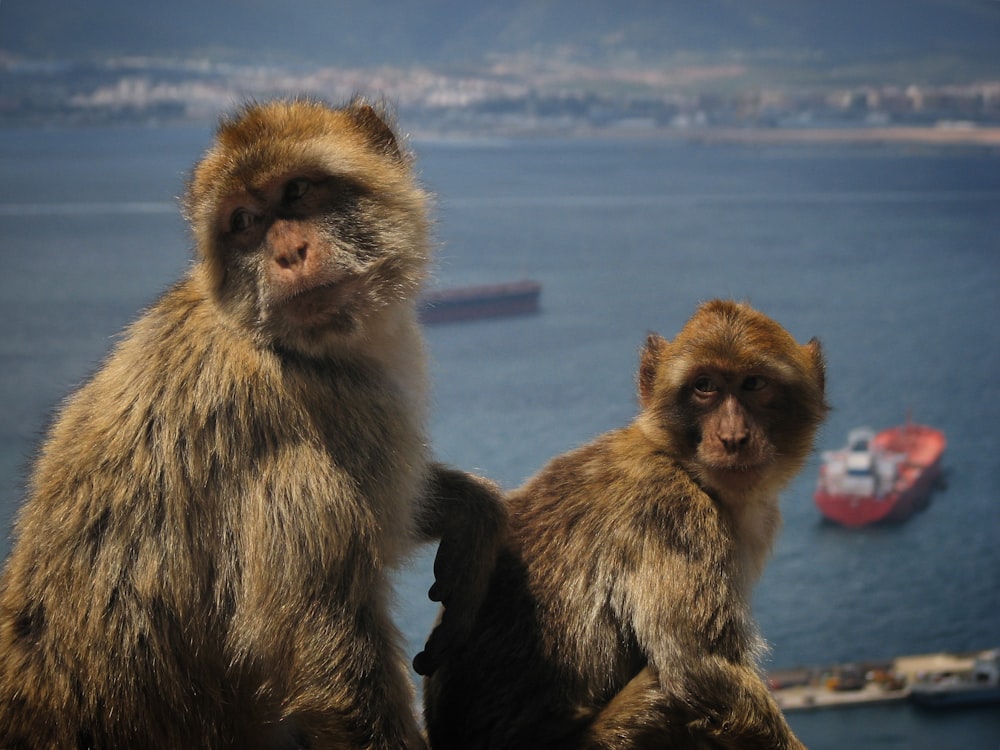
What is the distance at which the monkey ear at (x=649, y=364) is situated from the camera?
3.40 m

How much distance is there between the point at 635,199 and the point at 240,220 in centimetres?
7054

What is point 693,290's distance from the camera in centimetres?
5947

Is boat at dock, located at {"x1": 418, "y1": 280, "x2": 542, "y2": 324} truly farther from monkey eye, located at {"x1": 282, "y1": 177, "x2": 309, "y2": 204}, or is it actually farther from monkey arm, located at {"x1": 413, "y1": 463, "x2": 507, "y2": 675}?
monkey eye, located at {"x1": 282, "y1": 177, "x2": 309, "y2": 204}

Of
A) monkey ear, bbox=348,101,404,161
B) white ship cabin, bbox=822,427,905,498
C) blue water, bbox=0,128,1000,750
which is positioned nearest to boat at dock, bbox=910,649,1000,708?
blue water, bbox=0,128,1000,750

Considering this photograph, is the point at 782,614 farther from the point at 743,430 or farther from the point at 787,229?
the point at 743,430

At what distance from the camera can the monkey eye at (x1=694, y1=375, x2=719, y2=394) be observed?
323cm

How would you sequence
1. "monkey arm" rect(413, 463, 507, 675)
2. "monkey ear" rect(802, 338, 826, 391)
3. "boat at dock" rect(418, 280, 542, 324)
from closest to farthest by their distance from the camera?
"monkey arm" rect(413, 463, 507, 675) < "monkey ear" rect(802, 338, 826, 391) < "boat at dock" rect(418, 280, 542, 324)

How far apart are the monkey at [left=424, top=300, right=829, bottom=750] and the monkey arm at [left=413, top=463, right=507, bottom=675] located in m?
0.08

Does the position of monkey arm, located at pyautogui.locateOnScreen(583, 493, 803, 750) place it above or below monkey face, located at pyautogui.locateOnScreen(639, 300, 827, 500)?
below

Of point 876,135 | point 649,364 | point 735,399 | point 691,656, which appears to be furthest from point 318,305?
point 876,135

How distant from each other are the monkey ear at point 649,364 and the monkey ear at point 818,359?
1.38ft

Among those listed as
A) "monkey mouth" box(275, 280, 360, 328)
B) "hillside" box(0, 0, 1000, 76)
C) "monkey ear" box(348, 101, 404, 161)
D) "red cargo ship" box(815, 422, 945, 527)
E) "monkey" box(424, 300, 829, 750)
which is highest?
"hillside" box(0, 0, 1000, 76)

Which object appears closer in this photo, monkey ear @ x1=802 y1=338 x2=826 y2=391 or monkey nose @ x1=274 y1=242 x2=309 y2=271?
monkey nose @ x1=274 y1=242 x2=309 y2=271

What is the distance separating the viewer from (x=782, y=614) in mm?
48062
